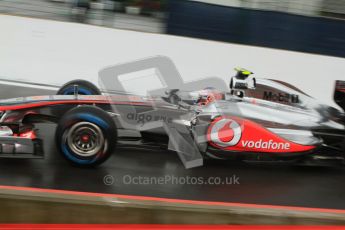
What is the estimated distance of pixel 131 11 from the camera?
830 cm

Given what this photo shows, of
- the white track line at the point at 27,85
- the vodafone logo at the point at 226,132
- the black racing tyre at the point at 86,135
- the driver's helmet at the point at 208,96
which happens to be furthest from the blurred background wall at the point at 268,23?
the black racing tyre at the point at 86,135

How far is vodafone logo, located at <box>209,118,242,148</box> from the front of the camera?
4.93m

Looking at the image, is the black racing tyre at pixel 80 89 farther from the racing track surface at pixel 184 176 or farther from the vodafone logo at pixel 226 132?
the vodafone logo at pixel 226 132

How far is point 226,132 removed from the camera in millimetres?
4941

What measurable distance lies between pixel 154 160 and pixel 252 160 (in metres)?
1.08

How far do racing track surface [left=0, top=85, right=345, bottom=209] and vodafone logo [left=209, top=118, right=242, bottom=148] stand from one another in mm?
381

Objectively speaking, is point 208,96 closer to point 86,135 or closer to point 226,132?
point 226,132

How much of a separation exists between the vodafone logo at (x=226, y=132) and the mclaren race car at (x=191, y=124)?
0.01 m

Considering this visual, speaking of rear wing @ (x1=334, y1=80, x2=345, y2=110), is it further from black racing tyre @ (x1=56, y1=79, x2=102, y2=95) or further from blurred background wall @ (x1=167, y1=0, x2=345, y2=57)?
black racing tyre @ (x1=56, y1=79, x2=102, y2=95)

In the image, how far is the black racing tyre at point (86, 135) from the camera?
181 inches

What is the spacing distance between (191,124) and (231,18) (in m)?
3.60

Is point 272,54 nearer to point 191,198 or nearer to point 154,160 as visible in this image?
point 154,160

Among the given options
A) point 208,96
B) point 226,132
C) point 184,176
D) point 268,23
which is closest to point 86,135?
point 184,176

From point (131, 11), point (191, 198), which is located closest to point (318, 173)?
point (191, 198)
